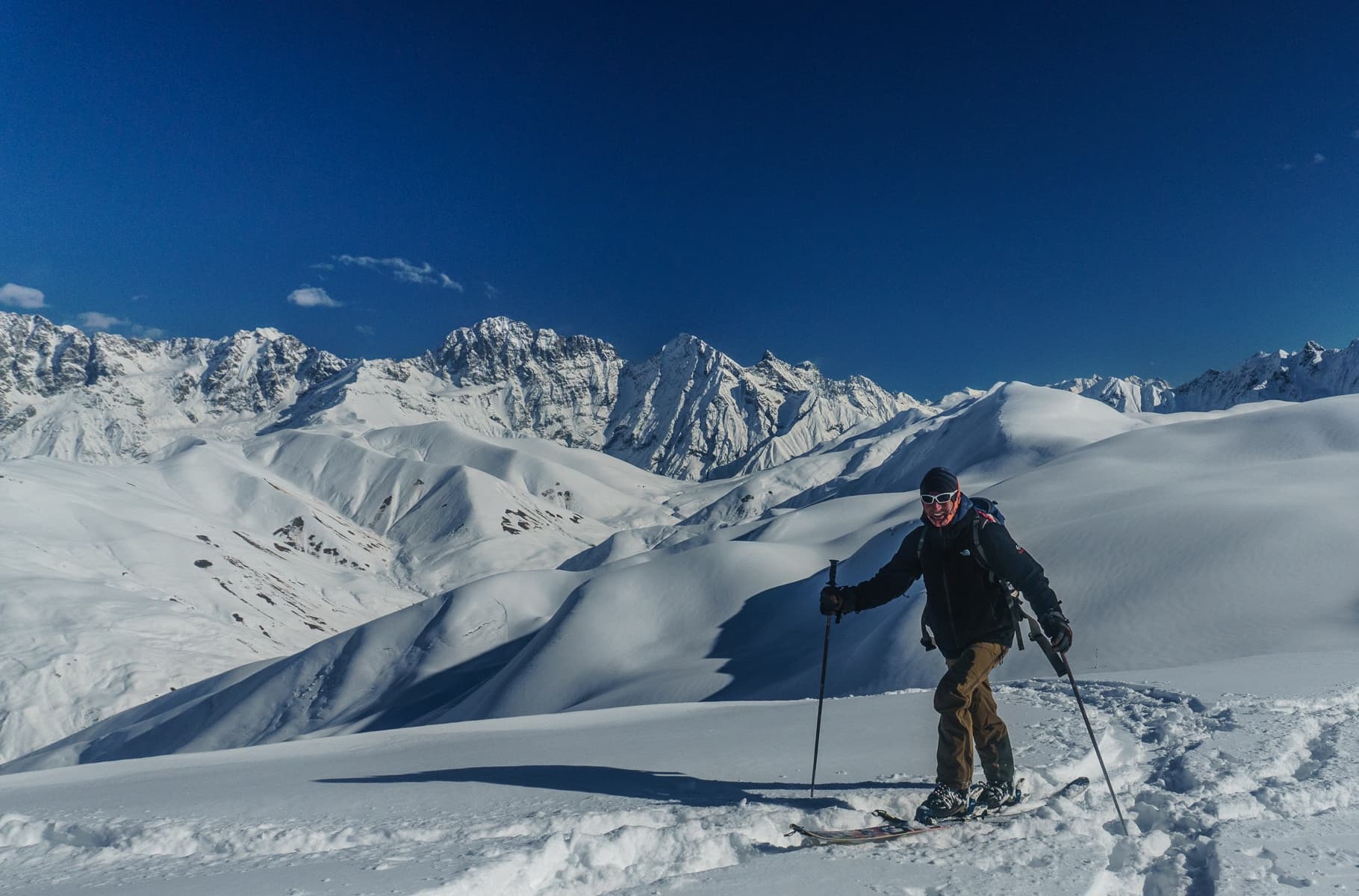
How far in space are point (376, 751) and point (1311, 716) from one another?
9.35 m

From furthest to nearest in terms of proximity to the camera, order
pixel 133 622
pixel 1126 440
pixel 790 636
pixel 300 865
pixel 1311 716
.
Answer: pixel 133 622, pixel 1126 440, pixel 790 636, pixel 1311 716, pixel 300 865

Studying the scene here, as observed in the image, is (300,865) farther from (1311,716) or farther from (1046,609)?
(1311,716)

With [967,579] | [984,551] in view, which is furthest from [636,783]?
[984,551]

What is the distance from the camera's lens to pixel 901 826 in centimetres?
467

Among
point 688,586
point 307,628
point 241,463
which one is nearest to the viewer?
point 688,586

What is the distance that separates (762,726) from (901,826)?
3.98 m

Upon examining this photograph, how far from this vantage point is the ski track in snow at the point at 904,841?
3857 mm

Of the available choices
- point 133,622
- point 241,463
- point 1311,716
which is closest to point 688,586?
point 1311,716

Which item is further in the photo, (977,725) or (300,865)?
(977,725)

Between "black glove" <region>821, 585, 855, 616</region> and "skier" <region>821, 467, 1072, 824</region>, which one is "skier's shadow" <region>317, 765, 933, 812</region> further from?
"black glove" <region>821, 585, 855, 616</region>

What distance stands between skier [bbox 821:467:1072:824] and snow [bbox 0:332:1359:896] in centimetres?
37

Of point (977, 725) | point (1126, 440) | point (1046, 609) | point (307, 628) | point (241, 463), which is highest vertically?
point (241, 463)

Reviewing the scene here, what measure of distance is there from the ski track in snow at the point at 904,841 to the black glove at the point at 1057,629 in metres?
0.97

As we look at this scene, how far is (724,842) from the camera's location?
174 inches
